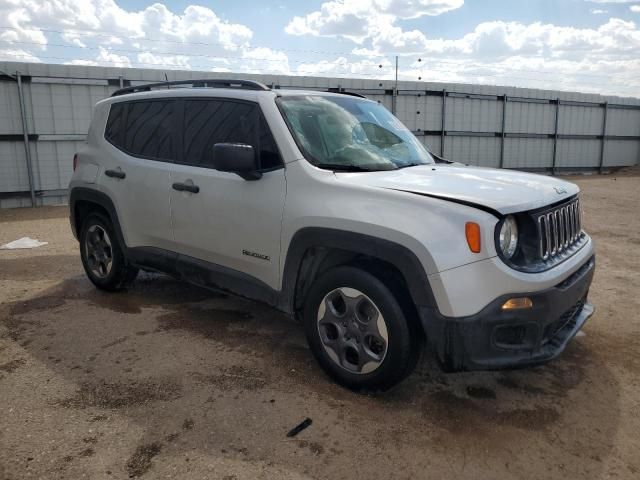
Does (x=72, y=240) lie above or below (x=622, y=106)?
below

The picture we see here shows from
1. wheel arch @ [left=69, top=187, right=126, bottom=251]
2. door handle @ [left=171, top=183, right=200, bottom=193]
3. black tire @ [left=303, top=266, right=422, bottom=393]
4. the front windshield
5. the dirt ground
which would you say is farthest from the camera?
wheel arch @ [left=69, top=187, right=126, bottom=251]

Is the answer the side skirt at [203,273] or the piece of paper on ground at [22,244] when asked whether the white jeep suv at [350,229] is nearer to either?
the side skirt at [203,273]

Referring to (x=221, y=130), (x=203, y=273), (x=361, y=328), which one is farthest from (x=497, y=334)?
(x=221, y=130)

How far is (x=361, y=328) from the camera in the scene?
3.09m

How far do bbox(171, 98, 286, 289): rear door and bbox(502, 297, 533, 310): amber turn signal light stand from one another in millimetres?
1466

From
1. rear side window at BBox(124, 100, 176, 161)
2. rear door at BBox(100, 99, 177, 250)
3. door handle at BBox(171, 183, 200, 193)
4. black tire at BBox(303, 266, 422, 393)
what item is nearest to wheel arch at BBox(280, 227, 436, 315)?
black tire at BBox(303, 266, 422, 393)

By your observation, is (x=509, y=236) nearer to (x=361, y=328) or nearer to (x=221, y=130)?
(x=361, y=328)

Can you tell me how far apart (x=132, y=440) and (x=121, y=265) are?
260 centimetres

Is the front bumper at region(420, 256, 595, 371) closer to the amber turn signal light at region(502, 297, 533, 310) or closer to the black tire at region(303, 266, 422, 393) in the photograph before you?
the amber turn signal light at region(502, 297, 533, 310)

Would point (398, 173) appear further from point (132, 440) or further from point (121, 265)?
point (121, 265)

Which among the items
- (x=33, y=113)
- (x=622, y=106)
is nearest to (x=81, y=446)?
(x=33, y=113)

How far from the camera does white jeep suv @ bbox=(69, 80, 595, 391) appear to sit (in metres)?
2.76

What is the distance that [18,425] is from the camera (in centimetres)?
290

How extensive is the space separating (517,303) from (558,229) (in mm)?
749
